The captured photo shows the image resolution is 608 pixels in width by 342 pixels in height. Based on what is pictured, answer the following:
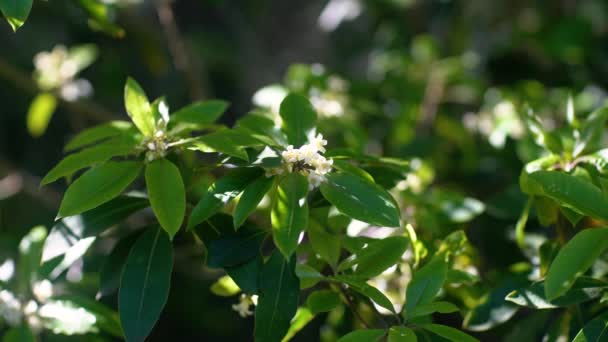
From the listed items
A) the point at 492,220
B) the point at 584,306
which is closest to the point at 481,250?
the point at 492,220

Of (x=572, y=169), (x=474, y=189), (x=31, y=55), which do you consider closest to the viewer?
(x=572, y=169)

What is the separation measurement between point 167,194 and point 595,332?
0.64 meters

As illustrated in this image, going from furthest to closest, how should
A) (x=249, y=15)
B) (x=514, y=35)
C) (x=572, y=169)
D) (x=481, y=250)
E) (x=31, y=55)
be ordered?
(x=249, y=15) → (x=31, y=55) → (x=514, y=35) → (x=481, y=250) → (x=572, y=169)

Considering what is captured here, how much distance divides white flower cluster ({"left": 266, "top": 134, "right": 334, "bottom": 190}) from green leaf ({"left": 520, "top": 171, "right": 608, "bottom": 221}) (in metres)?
0.30

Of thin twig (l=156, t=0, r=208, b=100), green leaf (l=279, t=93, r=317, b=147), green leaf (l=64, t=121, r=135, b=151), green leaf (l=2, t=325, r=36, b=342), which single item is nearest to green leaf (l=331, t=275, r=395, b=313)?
green leaf (l=279, t=93, r=317, b=147)

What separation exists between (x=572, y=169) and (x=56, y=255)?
2.77 ft

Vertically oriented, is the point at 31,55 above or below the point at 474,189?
above

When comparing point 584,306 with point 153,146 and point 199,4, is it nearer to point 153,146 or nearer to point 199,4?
point 153,146

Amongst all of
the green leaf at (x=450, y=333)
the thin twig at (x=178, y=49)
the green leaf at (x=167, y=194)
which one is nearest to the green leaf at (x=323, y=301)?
the green leaf at (x=450, y=333)

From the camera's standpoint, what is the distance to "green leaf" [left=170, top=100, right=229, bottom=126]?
4.08ft

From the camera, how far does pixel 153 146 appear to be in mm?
1120

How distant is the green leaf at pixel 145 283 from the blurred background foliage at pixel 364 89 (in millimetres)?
323

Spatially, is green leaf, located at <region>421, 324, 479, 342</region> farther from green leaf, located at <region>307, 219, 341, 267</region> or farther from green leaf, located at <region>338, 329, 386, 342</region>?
green leaf, located at <region>307, 219, 341, 267</region>

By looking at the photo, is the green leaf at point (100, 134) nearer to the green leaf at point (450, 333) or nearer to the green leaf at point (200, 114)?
the green leaf at point (200, 114)
